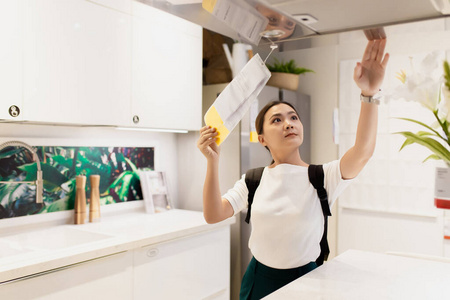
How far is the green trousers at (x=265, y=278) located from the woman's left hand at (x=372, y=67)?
2.14 feet

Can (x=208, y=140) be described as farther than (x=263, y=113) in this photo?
No

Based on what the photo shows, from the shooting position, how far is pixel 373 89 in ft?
4.29

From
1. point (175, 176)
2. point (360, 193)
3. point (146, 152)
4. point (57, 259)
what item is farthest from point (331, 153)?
point (57, 259)

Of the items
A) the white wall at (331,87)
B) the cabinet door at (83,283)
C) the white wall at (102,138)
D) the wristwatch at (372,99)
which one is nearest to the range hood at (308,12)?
the wristwatch at (372,99)

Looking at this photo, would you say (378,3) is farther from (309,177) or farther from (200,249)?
(200,249)

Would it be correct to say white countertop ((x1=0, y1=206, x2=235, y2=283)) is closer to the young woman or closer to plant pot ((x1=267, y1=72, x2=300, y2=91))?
the young woman

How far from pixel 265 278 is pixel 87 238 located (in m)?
1.10

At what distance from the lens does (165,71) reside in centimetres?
250

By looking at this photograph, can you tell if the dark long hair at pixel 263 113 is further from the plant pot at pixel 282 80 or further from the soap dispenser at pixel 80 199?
the plant pot at pixel 282 80

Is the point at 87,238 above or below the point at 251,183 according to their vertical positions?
below

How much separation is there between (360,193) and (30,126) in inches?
105

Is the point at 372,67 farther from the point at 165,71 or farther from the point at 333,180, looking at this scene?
the point at 165,71

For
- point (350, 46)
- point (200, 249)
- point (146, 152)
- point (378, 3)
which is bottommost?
point (200, 249)

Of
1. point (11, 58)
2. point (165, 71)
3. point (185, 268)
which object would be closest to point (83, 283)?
point (185, 268)
